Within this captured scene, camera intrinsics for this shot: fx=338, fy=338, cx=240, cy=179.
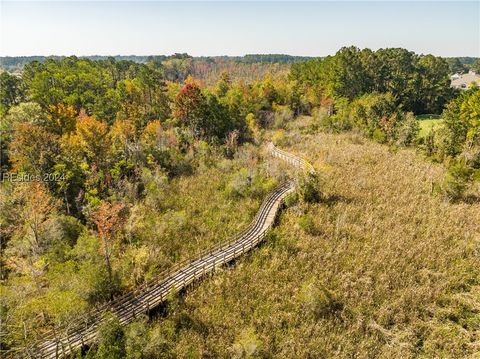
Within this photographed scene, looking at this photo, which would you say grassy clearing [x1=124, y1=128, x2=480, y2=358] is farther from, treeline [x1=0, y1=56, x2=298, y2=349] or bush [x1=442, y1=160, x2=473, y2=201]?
treeline [x1=0, y1=56, x2=298, y2=349]

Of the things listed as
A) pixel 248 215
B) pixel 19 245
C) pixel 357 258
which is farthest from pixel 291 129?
pixel 19 245

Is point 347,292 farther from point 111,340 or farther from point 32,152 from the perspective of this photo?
point 32,152

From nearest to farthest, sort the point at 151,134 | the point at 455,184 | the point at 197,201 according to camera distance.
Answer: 1. the point at 455,184
2. the point at 197,201
3. the point at 151,134

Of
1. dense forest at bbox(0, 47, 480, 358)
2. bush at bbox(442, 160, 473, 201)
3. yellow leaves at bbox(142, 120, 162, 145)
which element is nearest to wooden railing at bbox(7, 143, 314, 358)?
dense forest at bbox(0, 47, 480, 358)

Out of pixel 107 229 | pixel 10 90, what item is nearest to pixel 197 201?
pixel 107 229

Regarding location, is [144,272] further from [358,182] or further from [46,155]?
[358,182]

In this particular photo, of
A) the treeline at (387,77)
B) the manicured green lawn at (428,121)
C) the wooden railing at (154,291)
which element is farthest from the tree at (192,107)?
the manicured green lawn at (428,121)
